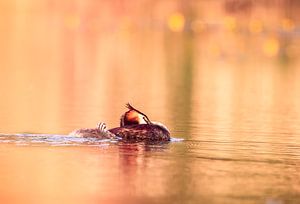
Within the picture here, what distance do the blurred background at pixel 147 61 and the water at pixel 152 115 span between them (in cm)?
8

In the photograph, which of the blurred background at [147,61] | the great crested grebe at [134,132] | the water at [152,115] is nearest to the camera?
the water at [152,115]

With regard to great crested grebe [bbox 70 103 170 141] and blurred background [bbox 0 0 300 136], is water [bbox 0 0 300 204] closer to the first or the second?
blurred background [bbox 0 0 300 136]

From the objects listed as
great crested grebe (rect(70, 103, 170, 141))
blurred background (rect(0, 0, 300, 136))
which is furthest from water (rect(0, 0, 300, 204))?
great crested grebe (rect(70, 103, 170, 141))

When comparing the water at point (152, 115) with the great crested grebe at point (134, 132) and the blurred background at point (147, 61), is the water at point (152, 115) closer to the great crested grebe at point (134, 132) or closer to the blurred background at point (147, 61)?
the blurred background at point (147, 61)

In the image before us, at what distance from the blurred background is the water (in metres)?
0.08

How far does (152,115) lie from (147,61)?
1044 inches

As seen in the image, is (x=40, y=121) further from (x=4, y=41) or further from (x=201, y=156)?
(x=4, y=41)

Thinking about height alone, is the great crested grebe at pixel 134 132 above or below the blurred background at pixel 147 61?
below

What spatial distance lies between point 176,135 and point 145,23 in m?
68.8

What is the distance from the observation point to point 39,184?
18.4 m

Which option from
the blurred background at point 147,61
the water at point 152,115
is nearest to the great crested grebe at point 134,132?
the water at point 152,115

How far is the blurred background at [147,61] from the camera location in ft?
102

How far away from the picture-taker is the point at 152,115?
29.8 meters

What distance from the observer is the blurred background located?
102ft
